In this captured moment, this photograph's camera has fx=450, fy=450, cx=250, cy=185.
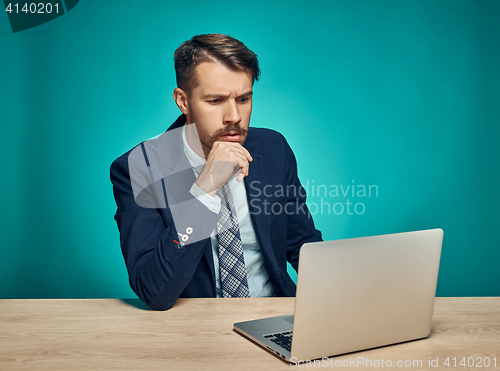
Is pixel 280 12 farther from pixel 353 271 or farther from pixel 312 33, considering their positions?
pixel 353 271

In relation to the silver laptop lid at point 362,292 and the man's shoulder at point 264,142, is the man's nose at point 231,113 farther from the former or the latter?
the silver laptop lid at point 362,292

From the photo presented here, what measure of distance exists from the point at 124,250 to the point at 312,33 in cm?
191

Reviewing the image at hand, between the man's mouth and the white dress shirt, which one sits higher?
the man's mouth

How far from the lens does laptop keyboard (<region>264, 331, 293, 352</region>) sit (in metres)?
0.95

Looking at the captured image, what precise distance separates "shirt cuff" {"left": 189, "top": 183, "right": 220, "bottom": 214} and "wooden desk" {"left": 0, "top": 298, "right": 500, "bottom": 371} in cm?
28

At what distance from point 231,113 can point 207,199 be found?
49 cm

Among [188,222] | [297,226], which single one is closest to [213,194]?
[188,222]

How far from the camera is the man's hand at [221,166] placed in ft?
4.64

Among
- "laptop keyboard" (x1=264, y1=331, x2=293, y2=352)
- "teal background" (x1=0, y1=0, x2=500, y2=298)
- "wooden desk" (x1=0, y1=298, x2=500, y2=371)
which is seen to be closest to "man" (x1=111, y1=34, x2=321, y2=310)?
"wooden desk" (x1=0, y1=298, x2=500, y2=371)

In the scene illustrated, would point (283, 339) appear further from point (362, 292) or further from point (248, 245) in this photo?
point (248, 245)

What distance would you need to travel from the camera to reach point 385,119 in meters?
2.79

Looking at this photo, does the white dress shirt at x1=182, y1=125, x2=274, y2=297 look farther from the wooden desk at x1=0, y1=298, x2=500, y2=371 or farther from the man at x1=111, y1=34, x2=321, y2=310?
the wooden desk at x1=0, y1=298, x2=500, y2=371

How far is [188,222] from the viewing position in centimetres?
133

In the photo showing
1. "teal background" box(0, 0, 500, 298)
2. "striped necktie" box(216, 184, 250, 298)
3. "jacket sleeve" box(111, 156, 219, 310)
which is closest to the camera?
"jacket sleeve" box(111, 156, 219, 310)
